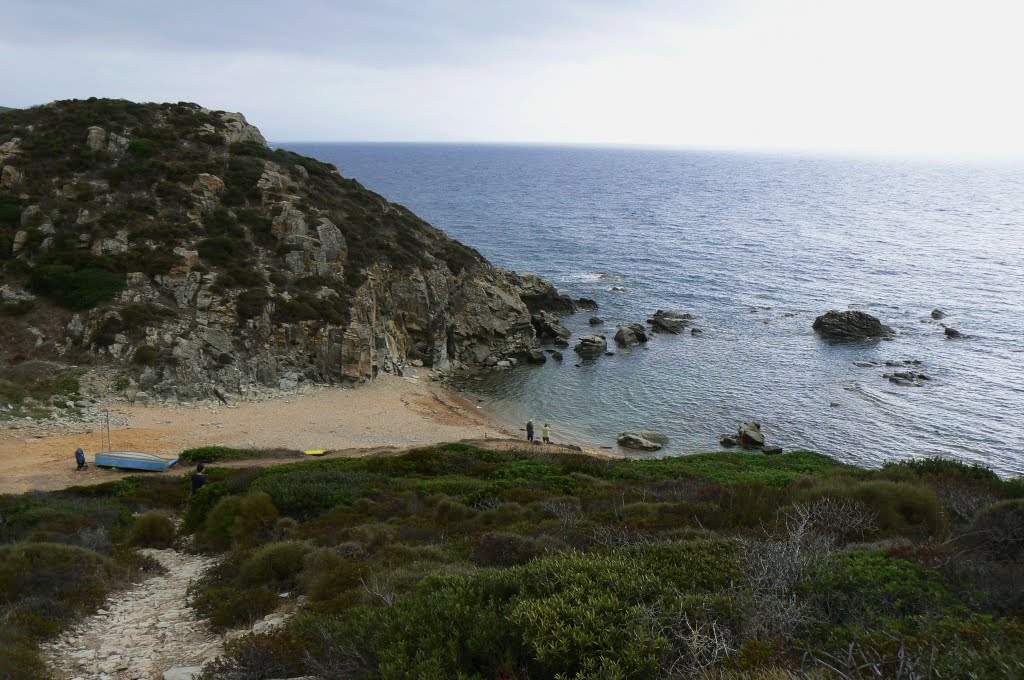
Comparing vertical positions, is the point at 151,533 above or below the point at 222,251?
below

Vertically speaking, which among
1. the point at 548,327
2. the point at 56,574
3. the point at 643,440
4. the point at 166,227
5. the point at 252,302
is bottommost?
the point at 643,440

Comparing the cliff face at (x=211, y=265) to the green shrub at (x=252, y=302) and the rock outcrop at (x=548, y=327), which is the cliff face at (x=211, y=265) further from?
the rock outcrop at (x=548, y=327)

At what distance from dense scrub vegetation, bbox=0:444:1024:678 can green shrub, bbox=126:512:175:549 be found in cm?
5

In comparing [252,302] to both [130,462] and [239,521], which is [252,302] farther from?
[239,521]

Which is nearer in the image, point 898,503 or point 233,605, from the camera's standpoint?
point 233,605

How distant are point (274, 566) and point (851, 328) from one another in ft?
154

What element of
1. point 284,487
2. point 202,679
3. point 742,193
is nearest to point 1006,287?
point 284,487

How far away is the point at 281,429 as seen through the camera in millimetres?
29969

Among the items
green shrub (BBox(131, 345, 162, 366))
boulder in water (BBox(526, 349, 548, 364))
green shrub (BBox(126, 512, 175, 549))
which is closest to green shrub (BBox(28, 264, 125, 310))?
green shrub (BBox(131, 345, 162, 366))

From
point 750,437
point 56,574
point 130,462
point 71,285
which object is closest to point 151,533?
point 56,574

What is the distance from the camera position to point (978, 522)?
10.2 meters

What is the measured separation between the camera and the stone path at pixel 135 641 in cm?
851

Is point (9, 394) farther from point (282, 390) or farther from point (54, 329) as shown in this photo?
point (282, 390)

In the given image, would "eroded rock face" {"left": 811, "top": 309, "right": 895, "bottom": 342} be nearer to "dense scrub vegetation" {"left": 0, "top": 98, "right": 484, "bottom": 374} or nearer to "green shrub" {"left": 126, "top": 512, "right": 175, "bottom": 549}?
"dense scrub vegetation" {"left": 0, "top": 98, "right": 484, "bottom": 374}
